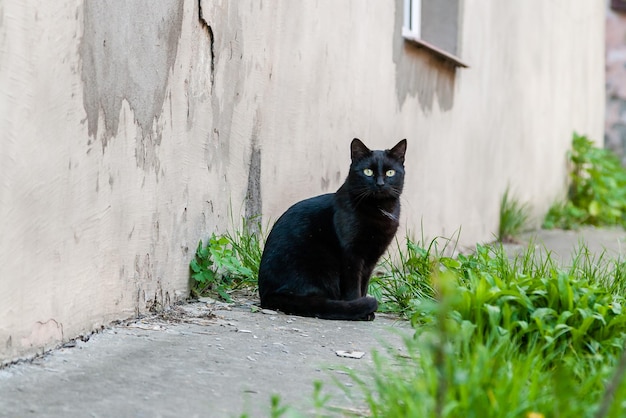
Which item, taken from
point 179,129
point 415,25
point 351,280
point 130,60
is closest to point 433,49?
point 415,25

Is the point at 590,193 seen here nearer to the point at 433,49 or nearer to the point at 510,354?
the point at 433,49

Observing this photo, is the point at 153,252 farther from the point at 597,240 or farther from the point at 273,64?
the point at 597,240

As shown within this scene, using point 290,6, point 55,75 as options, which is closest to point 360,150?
point 290,6

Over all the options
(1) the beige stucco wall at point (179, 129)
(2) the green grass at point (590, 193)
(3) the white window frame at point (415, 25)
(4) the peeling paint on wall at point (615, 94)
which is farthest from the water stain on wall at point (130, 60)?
(4) the peeling paint on wall at point (615, 94)

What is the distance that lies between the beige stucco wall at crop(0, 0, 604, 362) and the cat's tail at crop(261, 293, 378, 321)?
1.42 feet

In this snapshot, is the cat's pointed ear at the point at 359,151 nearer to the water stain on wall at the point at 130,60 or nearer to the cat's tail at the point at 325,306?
the cat's tail at the point at 325,306

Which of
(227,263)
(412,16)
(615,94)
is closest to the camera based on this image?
(227,263)

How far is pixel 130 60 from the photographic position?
3213 mm

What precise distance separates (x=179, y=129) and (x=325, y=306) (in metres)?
0.92

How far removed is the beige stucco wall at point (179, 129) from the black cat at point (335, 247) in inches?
15.4

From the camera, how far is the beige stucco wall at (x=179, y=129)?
8.77ft

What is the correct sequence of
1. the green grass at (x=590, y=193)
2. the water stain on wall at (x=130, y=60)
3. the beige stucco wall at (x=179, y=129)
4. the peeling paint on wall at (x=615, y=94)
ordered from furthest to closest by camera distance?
the peeling paint on wall at (x=615, y=94) < the green grass at (x=590, y=193) < the water stain on wall at (x=130, y=60) < the beige stucco wall at (x=179, y=129)

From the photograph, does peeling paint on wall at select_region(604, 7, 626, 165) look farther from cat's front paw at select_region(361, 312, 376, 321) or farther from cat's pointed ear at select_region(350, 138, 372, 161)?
cat's front paw at select_region(361, 312, 376, 321)

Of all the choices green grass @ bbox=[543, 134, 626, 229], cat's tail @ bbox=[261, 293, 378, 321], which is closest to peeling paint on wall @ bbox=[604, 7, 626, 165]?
green grass @ bbox=[543, 134, 626, 229]
